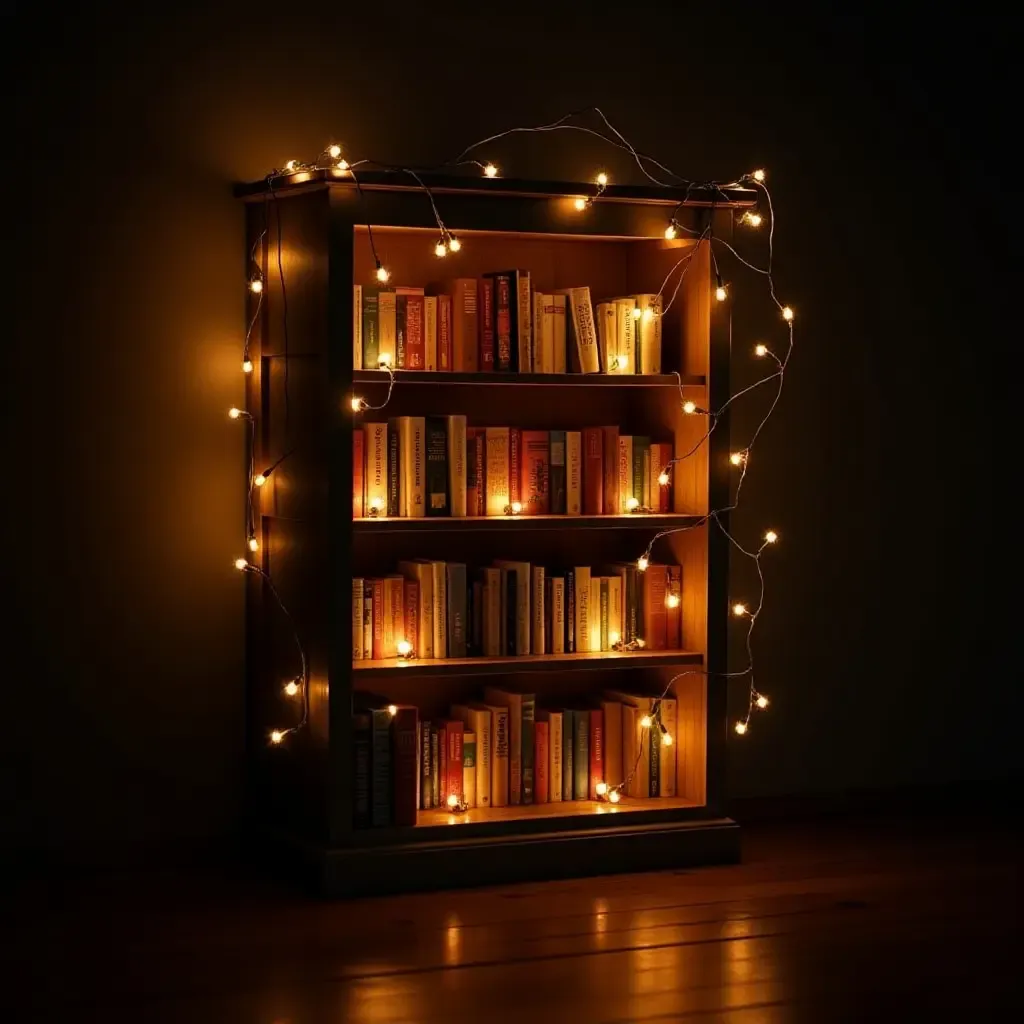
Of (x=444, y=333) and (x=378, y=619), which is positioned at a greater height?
(x=444, y=333)

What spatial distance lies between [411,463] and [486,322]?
398 millimetres

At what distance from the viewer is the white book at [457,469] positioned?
3.86 m

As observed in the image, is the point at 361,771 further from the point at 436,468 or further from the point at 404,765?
the point at 436,468

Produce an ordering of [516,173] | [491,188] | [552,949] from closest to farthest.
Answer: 1. [552,949]
2. [491,188]
3. [516,173]

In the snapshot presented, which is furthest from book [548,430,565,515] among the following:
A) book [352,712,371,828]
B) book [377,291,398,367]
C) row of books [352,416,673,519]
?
book [352,712,371,828]

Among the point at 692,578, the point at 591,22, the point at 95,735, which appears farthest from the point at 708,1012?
the point at 591,22

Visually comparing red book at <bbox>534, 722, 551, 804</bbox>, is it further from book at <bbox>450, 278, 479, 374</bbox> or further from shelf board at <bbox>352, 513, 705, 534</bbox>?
book at <bbox>450, 278, 479, 374</bbox>

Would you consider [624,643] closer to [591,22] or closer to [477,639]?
[477,639]

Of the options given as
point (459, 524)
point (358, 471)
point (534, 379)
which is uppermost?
point (534, 379)

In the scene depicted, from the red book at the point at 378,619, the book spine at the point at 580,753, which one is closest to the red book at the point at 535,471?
the red book at the point at 378,619

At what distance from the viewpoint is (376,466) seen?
379 cm

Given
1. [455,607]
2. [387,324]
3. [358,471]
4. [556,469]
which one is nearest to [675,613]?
[556,469]

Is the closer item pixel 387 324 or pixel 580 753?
pixel 387 324

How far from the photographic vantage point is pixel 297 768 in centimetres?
385
